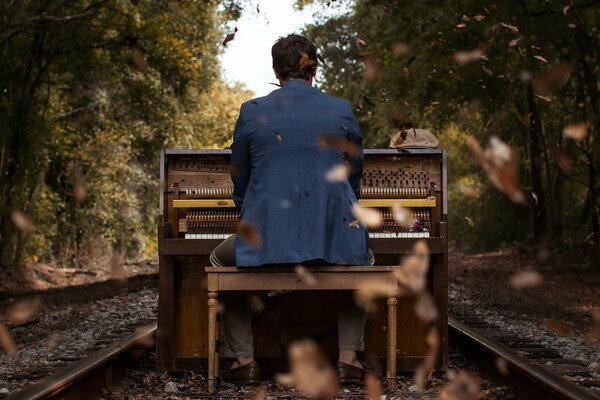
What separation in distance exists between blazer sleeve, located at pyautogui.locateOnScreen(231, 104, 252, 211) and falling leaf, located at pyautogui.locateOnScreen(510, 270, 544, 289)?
49.0ft

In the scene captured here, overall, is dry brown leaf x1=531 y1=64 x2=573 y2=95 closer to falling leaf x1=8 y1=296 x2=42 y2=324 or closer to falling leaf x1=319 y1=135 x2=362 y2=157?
falling leaf x1=8 y1=296 x2=42 y2=324

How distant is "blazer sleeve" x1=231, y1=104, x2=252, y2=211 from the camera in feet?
21.9

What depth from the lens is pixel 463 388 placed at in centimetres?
672

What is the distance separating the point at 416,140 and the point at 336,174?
1.24 meters

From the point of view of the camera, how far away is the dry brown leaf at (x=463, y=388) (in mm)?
5764

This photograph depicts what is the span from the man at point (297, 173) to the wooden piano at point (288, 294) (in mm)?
629

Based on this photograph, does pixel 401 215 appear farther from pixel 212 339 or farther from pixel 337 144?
pixel 212 339

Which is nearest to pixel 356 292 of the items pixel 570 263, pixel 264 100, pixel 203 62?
pixel 264 100

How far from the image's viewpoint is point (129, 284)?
2084cm

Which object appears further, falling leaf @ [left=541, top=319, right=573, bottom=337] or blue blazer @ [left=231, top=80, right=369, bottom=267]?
falling leaf @ [left=541, top=319, right=573, bottom=337]

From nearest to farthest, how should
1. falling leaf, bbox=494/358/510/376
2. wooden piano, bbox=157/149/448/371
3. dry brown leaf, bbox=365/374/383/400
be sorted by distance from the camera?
dry brown leaf, bbox=365/374/383/400 → falling leaf, bbox=494/358/510/376 → wooden piano, bbox=157/149/448/371

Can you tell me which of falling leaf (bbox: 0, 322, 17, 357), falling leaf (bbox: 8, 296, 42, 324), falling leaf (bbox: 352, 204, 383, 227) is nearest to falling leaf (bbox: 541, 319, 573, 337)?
falling leaf (bbox: 352, 204, 383, 227)

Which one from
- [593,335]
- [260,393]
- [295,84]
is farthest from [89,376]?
[593,335]

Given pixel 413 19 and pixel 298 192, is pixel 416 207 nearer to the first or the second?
pixel 298 192
